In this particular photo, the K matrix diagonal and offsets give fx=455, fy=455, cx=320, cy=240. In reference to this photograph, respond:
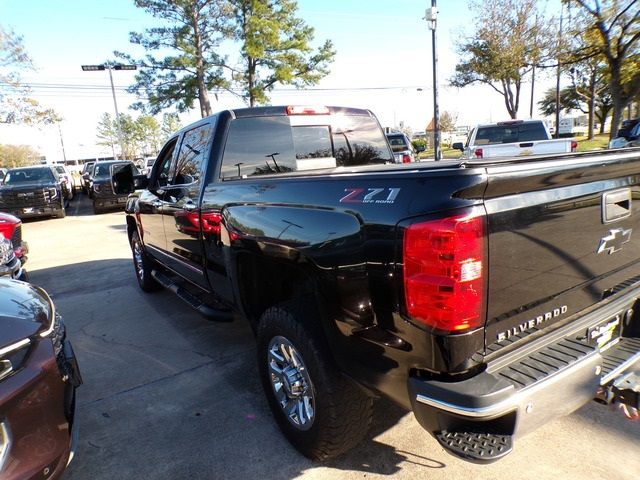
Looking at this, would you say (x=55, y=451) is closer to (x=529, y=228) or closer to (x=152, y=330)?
(x=529, y=228)

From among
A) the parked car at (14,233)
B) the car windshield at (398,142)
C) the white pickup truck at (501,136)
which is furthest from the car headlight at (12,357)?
the car windshield at (398,142)

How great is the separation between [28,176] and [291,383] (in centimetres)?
1657

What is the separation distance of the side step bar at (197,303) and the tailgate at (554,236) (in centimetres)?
239

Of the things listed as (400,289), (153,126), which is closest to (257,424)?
(400,289)

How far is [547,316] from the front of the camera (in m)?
2.08

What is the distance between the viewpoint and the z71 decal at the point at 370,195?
6.19ft

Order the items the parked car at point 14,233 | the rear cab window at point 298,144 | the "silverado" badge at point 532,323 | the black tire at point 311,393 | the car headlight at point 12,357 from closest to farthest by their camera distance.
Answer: the "silverado" badge at point 532,323 < the car headlight at point 12,357 < the black tire at point 311,393 < the rear cab window at point 298,144 < the parked car at point 14,233

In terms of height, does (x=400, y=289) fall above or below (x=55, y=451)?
above

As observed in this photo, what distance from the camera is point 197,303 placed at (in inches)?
160

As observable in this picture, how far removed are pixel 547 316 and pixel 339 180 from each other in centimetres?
115

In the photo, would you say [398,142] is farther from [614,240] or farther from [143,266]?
[614,240]

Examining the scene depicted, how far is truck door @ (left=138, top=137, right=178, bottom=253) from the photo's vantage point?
4742 mm

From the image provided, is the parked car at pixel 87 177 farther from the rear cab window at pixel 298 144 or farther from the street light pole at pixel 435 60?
the rear cab window at pixel 298 144

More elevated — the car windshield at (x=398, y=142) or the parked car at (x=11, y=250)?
the car windshield at (x=398, y=142)
